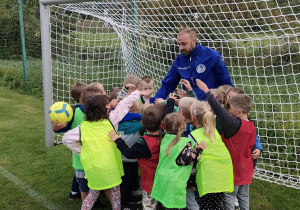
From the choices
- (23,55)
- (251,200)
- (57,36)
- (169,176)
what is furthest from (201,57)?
(23,55)

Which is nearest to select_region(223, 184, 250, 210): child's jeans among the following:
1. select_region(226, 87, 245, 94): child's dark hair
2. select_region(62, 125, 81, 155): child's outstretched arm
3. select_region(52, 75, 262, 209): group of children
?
select_region(52, 75, 262, 209): group of children

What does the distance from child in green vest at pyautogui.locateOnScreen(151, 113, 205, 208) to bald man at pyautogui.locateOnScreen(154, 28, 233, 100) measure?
1040 millimetres

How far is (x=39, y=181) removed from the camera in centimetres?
418

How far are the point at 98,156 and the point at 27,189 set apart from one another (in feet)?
5.26

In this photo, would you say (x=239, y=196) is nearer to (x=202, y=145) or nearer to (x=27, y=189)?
(x=202, y=145)

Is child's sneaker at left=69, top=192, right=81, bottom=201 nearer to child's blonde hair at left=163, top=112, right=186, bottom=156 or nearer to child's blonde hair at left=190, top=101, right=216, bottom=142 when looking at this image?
child's blonde hair at left=163, top=112, right=186, bottom=156

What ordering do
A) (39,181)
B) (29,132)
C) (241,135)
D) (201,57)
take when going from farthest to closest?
(29,132), (39,181), (201,57), (241,135)

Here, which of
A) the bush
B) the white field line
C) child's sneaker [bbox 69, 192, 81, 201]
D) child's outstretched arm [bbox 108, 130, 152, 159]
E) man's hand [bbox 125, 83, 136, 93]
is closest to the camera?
child's outstretched arm [bbox 108, 130, 152, 159]

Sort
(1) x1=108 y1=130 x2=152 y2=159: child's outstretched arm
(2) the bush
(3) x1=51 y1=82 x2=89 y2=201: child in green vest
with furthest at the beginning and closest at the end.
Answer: (2) the bush → (3) x1=51 y1=82 x2=89 y2=201: child in green vest → (1) x1=108 y1=130 x2=152 y2=159: child's outstretched arm

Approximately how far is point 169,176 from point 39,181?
2251mm

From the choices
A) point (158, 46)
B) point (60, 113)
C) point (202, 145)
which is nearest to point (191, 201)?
point (202, 145)

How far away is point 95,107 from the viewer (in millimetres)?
2900

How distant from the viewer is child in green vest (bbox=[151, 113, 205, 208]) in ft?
8.59

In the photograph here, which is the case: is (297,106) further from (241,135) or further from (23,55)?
(23,55)
